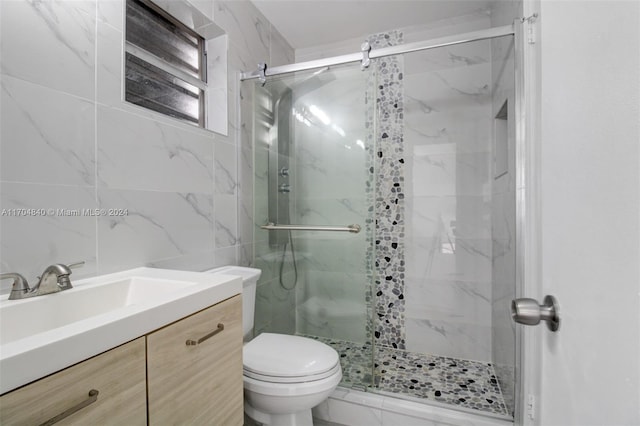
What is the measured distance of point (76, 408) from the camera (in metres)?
0.59

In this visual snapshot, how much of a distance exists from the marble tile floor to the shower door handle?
135 centimetres

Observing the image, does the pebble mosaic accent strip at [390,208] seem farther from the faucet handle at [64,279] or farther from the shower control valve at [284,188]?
the faucet handle at [64,279]

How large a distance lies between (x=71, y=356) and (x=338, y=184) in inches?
58.2

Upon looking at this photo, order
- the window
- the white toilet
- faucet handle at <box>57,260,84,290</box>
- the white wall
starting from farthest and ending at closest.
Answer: the window → the white toilet → faucet handle at <box>57,260,84,290</box> → the white wall

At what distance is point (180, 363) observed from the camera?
0.84 metres

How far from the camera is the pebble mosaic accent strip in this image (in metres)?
2.37

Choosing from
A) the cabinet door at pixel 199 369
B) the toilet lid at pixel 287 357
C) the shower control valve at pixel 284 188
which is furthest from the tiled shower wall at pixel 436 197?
the cabinet door at pixel 199 369

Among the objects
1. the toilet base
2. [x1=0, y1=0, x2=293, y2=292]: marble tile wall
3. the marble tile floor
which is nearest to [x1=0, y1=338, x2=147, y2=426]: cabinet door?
[x1=0, y1=0, x2=293, y2=292]: marble tile wall

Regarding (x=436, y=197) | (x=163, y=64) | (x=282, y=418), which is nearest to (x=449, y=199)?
(x=436, y=197)

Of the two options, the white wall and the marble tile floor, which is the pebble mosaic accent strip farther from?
the white wall

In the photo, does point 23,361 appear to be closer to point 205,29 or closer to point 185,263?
point 185,263

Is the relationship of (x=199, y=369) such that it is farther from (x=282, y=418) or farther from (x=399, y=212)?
(x=399, y=212)

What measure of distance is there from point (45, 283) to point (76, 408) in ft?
1.57

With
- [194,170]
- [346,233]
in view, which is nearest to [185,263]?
[194,170]
